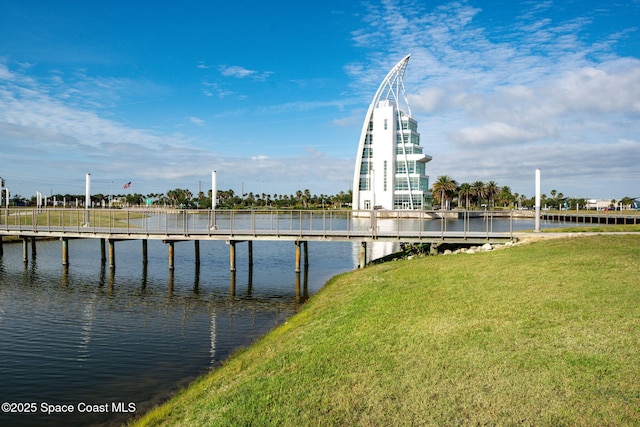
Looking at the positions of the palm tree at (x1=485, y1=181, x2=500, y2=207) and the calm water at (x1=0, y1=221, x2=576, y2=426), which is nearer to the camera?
the calm water at (x1=0, y1=221, x2=576, y2=426)

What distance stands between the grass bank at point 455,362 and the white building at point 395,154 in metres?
94.7

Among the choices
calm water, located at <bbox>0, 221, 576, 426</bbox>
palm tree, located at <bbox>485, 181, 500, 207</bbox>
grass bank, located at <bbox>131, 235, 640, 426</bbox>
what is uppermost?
palm tree, located at <bbox>485, 181, 500, 207</bbox>

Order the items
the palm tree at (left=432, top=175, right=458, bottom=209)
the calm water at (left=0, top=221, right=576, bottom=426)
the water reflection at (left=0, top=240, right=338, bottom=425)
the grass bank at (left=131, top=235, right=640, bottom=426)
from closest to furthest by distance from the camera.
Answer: the grass bank at (left=131, top=235, right=640, bottom=426), the calm water at (left=0, top=221, right=576, bottom=426), the water reflection at (left=0, top=240, right=338, bottom=425), the palm tree at (left=432, top=175, right=458, bottom=209)

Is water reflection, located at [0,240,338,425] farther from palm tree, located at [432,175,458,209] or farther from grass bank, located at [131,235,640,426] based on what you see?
palm tree, located at [432,175,458,209]

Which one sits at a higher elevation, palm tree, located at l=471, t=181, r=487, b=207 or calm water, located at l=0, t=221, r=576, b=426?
palm tree, located at l=471, t=181, r=487, b=207

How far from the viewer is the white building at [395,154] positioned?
4274 inches

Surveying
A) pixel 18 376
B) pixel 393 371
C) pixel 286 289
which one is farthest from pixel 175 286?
pixel 393 371

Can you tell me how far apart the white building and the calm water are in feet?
239

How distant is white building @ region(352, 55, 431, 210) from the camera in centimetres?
10856

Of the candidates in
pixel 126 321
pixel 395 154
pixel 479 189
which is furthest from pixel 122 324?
pixel 479 189

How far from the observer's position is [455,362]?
850 centimetres

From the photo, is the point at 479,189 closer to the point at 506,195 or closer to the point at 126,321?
the point at 506,195

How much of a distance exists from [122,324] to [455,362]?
1505cm

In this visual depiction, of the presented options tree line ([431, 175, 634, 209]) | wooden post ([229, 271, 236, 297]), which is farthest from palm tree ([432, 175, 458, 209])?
wooden post ([229, 271, 236, 297])
